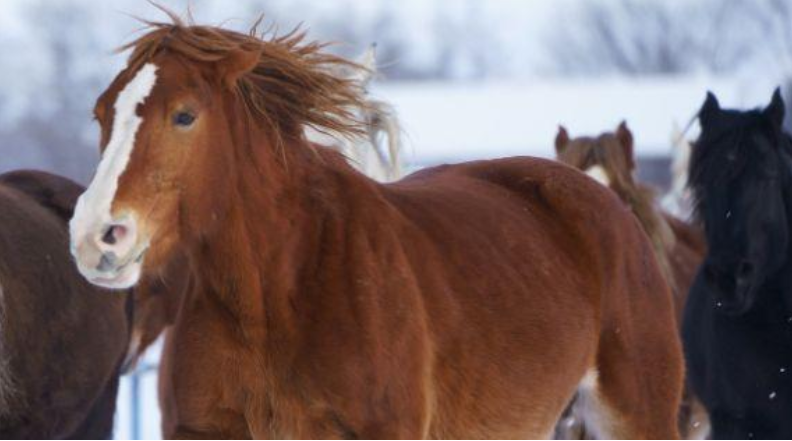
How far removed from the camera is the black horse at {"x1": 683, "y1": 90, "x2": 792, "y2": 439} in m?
7.12

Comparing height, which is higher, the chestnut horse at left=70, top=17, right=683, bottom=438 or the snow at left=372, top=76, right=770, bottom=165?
the chestnut horse at left=70, top=17, right=683, bottom=438

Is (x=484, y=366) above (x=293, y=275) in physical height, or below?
below

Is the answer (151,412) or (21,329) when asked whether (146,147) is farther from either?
(151,412)

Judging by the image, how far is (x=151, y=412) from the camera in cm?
1223

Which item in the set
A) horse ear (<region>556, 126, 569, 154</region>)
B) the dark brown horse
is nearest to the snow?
horse ear (<region>556, 126, 569, 154</region>)

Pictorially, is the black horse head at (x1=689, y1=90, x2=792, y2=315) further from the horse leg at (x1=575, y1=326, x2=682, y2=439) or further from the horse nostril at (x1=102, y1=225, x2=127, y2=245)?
the horse nostril at (x1=102, y1=225, x2=127, y2=245)

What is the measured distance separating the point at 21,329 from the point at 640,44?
45.3 metres

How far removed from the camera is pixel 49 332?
22.1ft

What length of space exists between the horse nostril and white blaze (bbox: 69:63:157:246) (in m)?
0.02

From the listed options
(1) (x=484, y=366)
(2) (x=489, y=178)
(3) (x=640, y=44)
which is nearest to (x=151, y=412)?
(2) (x=489, y=178)

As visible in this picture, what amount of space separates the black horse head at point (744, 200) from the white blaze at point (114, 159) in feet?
11.1

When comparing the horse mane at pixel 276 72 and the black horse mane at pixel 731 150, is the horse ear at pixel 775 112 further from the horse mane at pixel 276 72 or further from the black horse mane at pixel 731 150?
the horse mane at pixel 276 72

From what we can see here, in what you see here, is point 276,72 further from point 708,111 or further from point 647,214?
point 647,214

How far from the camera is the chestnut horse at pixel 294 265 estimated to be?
14.9 ft
